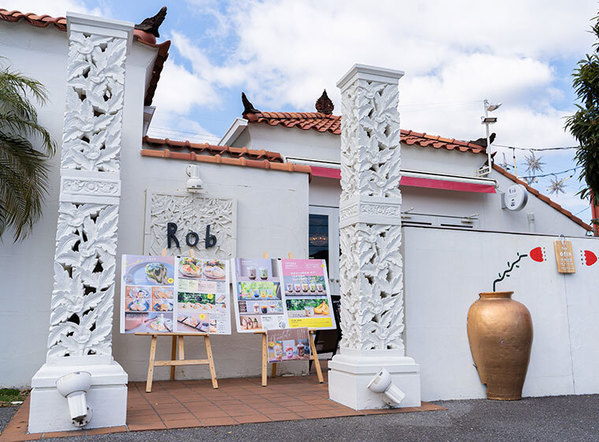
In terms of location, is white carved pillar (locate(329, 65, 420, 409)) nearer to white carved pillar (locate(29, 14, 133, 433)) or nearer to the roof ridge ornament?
white carved pillar (locate(29, 14, 133, 433))

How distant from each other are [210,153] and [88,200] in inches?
138

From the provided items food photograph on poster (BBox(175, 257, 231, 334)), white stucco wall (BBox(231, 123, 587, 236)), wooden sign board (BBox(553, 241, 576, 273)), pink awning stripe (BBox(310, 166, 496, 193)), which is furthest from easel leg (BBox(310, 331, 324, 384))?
pink awning stripe (BBox(310, 166, 496, 193))

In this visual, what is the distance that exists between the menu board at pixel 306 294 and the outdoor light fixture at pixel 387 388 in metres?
1.75

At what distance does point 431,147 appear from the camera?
10.5 meters

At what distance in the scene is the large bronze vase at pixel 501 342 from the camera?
16.6ft

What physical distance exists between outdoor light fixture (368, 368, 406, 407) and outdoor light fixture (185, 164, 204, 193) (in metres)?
3.28

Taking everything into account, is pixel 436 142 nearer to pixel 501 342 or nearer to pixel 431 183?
pixel 431 183

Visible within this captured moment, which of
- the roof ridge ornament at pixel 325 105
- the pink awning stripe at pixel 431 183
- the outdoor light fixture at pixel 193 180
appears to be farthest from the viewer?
the roof ridge ornament at pixel 325 105

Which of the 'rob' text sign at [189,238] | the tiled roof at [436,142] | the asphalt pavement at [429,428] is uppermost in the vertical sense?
the tiled roof at [436,142]

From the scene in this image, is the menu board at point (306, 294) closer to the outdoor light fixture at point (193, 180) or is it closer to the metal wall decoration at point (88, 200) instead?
the outdoor light fixture at point (193, 180)

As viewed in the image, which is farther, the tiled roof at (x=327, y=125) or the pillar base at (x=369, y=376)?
the tiled roof at (x=327, y=125)

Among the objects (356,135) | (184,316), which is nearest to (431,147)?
(356,135)

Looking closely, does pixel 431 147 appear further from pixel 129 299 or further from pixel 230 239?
pixel 129 299

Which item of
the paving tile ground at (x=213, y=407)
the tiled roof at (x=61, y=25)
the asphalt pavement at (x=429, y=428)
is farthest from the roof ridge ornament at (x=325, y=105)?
the asphalt pavement at (x=429, y=428)
